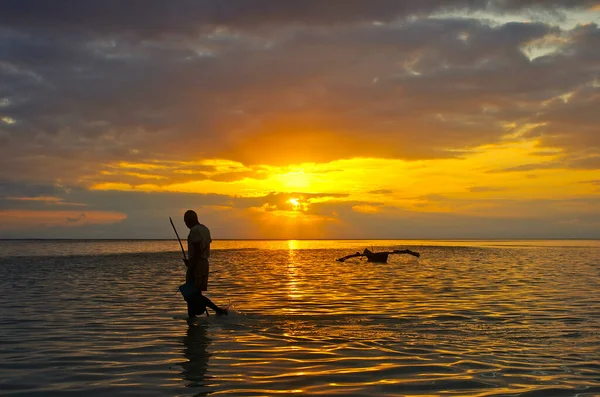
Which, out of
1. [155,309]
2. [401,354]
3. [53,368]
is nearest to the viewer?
[53,368]

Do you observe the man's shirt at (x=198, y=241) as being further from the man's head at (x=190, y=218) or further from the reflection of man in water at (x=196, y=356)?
the reflection of man in water at (x=196, y=356)

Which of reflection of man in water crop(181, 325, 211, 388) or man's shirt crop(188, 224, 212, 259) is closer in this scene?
reflection of man in water crop(181, 325, 211, 388)

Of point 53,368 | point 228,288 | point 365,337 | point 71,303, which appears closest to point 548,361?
point 365,337

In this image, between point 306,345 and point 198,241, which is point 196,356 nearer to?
point 306,345

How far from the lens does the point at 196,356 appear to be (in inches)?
388

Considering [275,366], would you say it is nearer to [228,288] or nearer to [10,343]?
[10,343]

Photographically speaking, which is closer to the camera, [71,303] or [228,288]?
[71,303]

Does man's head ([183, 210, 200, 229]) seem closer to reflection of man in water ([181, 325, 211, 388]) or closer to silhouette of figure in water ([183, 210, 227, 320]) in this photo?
silhouette of figure in water ([183, 210, 227, 320])

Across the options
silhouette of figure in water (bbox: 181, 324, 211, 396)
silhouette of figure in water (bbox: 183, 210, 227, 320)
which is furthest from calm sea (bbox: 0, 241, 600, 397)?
silhouette of figure in water (bbox: 183, 210, 227, 320)

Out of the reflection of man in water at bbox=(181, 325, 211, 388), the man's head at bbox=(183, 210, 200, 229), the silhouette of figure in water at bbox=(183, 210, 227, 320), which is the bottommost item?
the reflection of man in water at bbox=(181, 325, 211, 388)

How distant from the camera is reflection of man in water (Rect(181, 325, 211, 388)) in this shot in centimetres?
826

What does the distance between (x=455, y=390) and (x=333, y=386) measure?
1632 millimetres

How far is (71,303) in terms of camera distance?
708 inches

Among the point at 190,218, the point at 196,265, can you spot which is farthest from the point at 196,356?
the point at 190,218
